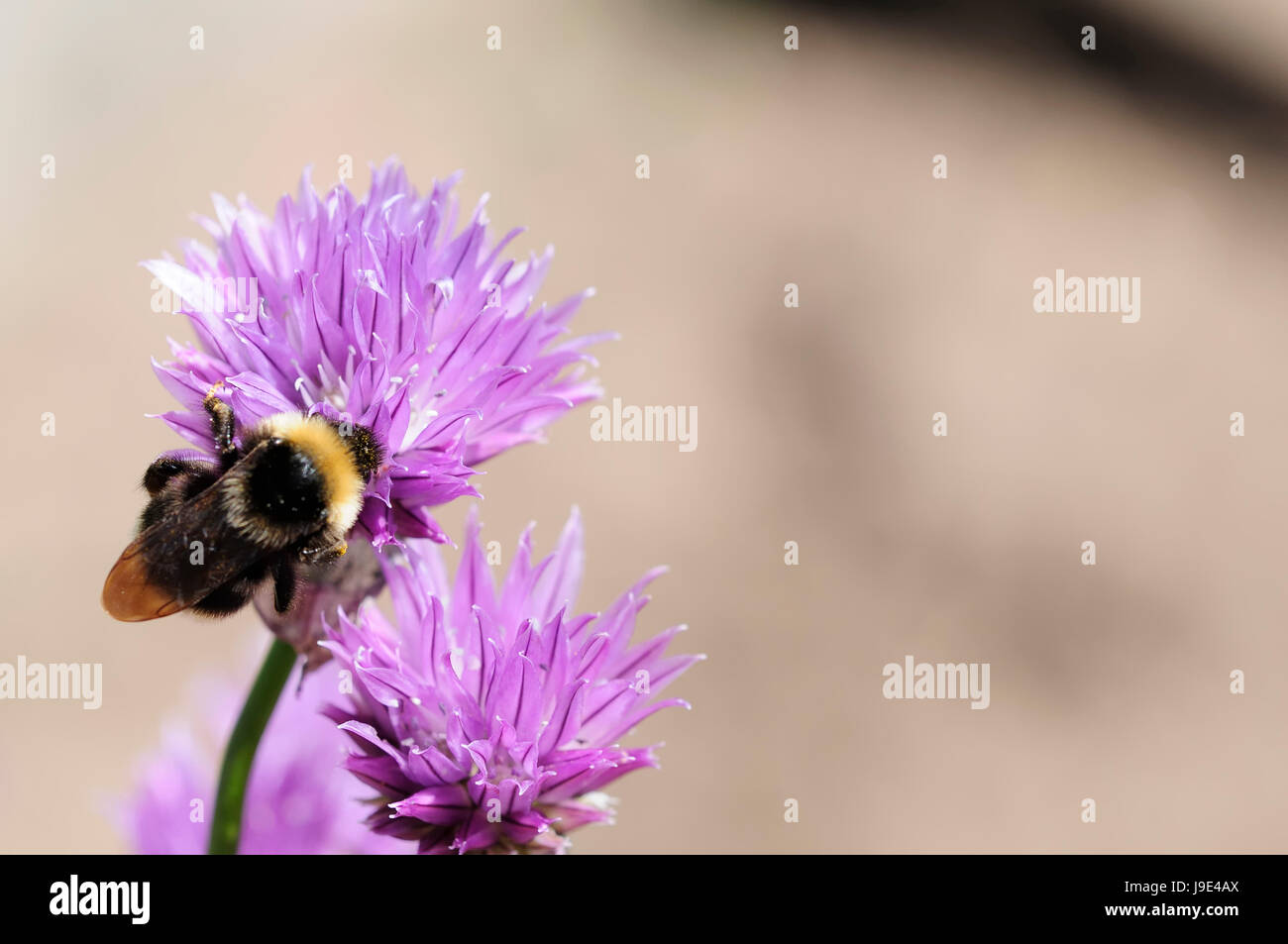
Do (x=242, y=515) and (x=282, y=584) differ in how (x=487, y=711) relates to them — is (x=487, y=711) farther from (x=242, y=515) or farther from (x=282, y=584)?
(x=242, y=515)

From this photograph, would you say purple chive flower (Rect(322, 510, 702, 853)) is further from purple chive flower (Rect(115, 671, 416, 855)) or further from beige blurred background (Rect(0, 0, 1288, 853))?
beige blurred background (Rect(0, 0, 1288, 853))

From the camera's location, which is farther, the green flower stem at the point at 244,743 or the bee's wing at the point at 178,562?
the green flower stem at the point at 244,743

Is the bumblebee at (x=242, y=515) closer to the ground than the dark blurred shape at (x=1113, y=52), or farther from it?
closer to the ground

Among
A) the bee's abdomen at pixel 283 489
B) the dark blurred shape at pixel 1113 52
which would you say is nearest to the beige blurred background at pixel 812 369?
the dark blurred shape at pixel 1113 52

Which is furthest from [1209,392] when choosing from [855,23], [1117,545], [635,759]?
[635,759]

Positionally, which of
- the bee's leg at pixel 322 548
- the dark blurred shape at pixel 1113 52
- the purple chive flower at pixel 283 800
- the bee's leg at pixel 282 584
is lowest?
the purple chive flower at pixel 283 800

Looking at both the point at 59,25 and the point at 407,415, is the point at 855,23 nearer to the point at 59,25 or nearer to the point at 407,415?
the point at 59,25

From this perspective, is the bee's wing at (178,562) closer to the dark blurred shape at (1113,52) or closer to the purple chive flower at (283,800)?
the purple chive flower at (283,800)

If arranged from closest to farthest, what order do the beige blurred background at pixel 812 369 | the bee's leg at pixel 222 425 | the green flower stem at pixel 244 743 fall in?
the bee's leg at pixel 222 425
the green flower stem at pixel 244 743
the beige blurred background at pixel 812 369

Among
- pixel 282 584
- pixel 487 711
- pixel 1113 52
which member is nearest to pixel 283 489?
pixel 282 584
